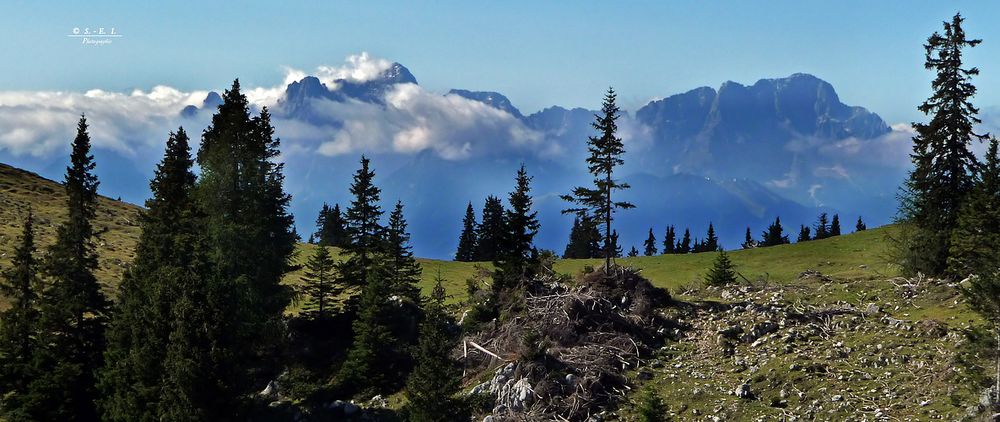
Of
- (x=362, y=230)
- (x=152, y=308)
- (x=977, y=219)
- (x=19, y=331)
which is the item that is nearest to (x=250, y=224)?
(x=152, y=308)

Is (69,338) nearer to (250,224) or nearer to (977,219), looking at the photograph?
(250,224)

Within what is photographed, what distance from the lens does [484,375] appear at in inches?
1687

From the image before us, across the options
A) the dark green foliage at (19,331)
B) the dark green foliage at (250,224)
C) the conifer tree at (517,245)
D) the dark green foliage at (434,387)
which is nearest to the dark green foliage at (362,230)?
the dark green foliage at (250,224)

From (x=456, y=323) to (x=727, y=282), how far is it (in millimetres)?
22257

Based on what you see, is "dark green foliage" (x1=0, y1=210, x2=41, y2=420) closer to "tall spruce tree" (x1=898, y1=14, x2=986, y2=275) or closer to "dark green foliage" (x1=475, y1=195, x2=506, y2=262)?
"tall spruce tree" (x1=898, y1=14, x2=986, y2=275)

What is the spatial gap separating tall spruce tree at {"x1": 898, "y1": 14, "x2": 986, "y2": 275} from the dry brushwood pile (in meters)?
18.7

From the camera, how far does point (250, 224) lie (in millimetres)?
48688

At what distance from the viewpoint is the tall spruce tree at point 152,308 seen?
131 ft

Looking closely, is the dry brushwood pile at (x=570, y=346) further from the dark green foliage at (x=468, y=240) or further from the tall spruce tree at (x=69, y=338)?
the dark green foliage at (x=468, y=240)

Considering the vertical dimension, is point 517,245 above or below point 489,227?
below

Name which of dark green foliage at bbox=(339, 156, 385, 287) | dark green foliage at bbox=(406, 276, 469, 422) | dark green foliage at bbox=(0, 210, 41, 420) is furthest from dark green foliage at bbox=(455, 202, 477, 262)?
dark green foliage at bbox=(406, 276, 469, 422)

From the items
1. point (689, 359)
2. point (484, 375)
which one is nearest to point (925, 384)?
point (689, 359)

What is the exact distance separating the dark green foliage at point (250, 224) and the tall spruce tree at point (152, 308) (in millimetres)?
2063

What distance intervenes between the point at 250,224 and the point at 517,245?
19.4 metres
